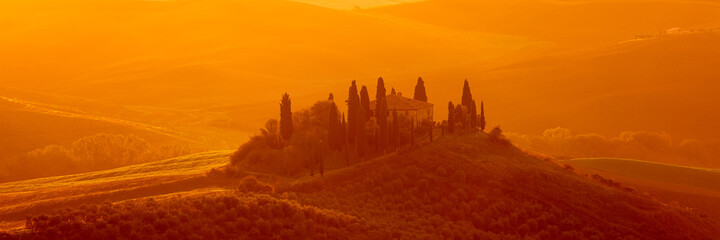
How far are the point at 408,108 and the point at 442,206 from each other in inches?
801

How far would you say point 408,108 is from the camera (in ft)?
247

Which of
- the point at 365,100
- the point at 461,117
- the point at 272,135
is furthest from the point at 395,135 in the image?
the point at 461,117

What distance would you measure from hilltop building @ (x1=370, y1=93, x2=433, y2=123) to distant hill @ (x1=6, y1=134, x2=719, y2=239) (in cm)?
741

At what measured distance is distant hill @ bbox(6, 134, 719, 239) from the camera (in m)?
46.4

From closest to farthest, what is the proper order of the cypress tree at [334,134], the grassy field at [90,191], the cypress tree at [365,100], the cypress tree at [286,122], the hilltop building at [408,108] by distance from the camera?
the grassy field at [90,191] < the cypress tree at [334,134] < the cypress tree at [286,122] < the cypress tree at [365,100] < the hilltop building at [408,108]

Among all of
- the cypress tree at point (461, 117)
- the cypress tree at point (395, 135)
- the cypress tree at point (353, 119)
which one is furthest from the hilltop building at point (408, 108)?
the cypress tree at point (395, 135)

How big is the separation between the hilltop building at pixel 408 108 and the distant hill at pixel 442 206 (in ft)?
24.3

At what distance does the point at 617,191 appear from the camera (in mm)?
64938

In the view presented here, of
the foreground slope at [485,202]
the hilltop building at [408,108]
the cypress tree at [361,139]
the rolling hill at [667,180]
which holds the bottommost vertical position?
the rolling hill at [667,180]

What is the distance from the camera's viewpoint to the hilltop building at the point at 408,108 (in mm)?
74938

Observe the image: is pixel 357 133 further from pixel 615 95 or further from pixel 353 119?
pixel 615 95

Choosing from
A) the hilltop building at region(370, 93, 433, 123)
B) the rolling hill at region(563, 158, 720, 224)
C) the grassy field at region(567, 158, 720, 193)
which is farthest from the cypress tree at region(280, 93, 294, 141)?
the grassy field at region(567, 158, 720, 193)

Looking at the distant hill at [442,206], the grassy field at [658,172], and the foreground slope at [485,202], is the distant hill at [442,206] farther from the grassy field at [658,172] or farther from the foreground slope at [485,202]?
the grassy field at [658,172]

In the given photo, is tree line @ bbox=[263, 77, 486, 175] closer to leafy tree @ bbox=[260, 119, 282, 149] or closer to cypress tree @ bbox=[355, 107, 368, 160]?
cypress tree @ bbox=[355, 107, 368, 160]
